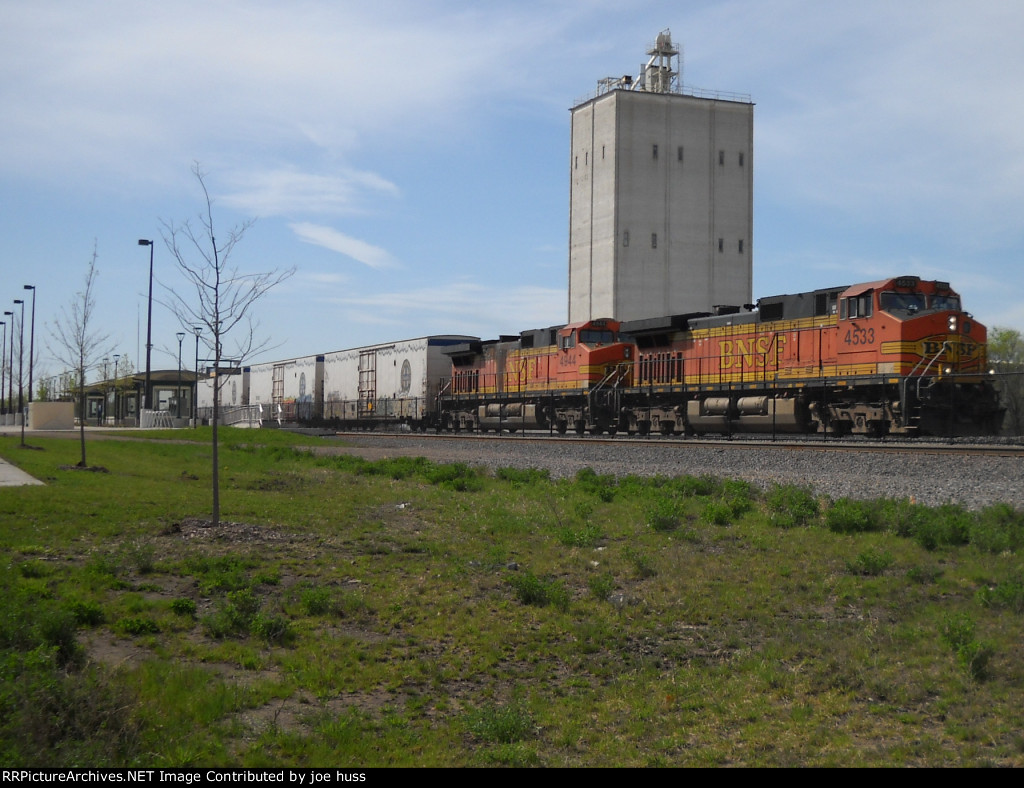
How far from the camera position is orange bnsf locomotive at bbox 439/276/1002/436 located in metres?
21.4

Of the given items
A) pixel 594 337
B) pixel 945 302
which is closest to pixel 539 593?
pixel 945 302

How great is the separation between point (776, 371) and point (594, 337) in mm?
10287

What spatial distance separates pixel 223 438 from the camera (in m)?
33.5

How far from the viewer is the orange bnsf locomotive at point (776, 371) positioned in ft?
70.2

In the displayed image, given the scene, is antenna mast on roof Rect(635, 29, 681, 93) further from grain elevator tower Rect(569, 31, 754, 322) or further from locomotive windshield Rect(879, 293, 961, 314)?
locomotive windshield Rect(879, 293, 961, 314)

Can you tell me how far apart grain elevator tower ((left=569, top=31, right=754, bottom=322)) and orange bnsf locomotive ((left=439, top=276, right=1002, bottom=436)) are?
77.7 feet

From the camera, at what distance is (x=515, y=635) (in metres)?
8.05

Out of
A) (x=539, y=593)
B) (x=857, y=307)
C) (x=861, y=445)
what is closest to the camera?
(x=539, y=593)

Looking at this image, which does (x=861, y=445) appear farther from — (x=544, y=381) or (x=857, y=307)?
(x=544, y=381)

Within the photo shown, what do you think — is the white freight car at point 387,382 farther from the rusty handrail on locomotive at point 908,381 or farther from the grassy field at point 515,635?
the grassy field at point 515,635

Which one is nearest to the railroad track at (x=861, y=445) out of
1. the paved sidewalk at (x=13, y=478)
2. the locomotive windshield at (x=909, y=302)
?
the locomotive windshield at (x=909, y=302)

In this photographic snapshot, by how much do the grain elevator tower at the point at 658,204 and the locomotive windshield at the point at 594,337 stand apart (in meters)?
25.3

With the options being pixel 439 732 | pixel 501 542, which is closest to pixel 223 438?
pixel 501 542

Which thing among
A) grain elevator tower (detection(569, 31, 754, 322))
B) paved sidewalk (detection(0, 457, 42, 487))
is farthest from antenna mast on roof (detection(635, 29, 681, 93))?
paved sidewalk (detection(0, 457, 42, 487))
